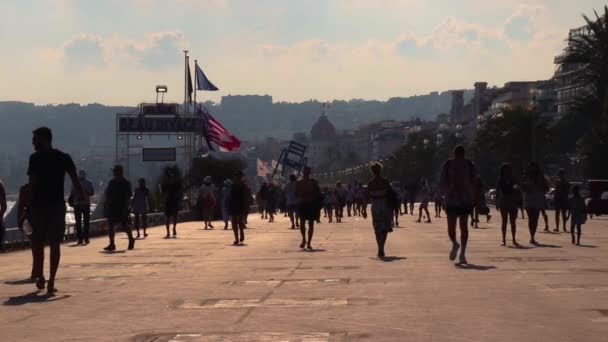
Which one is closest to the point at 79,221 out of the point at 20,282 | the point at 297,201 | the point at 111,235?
the point at 111,235

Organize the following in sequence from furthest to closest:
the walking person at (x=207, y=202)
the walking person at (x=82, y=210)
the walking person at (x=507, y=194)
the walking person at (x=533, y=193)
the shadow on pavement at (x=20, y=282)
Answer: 1. the walking person at (x=207, y=202)
2. the walking person at (x=82, y=210)
3. the walking person at (x=533, y=193)
4. the walking person at (x=507, y=194)
5. the shadow on pavement at (x=20, y=282)

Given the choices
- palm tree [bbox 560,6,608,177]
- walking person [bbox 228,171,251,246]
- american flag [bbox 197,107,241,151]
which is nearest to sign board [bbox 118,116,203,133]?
american flag [bbox 197,107,241,151]

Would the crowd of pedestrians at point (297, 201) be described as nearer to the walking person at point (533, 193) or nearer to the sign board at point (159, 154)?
the walking person at point (533, 193)

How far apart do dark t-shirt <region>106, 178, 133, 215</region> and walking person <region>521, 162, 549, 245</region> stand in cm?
810

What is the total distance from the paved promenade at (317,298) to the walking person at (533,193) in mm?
2896

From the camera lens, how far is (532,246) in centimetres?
2458

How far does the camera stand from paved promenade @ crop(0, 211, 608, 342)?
10.8 meters

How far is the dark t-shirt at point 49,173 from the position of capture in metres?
15.0

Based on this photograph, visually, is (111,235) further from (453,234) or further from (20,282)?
(20,282)

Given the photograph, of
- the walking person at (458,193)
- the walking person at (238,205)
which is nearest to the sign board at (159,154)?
the walking person at (238,205)

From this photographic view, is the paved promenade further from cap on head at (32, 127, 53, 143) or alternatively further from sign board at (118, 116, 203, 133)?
sign board at (118, 116, 203, 133)

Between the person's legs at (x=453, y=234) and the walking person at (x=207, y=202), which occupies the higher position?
the walking person at (x=207, y=202)

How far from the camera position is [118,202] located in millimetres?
26469

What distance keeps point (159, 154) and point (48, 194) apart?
72.6m
